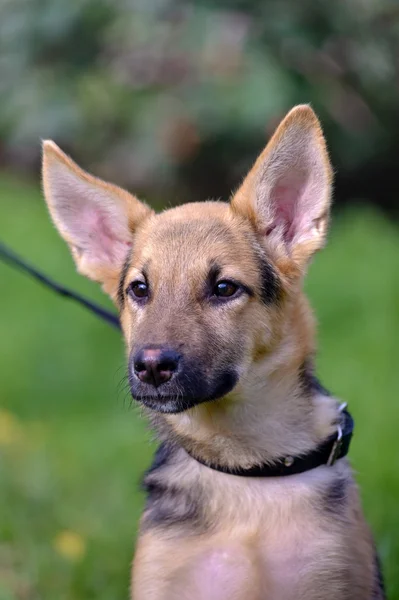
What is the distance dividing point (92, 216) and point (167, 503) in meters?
1.30

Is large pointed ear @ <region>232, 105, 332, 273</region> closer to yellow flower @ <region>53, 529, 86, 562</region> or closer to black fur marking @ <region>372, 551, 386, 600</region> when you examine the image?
black fur marking @ <region>372, 551, 386, 600</region>

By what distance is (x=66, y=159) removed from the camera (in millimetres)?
4465

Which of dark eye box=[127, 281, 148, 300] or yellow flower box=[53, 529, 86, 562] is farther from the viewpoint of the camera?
yellow flower box=[53, 529, 86, 562]

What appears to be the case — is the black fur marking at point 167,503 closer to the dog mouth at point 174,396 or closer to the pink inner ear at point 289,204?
the dog mouth at point 174,396

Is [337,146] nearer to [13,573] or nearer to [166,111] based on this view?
[166,111]

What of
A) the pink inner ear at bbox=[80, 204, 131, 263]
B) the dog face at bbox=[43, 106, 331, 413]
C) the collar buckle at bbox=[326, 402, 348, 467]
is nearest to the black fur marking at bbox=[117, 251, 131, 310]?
the dog face at bbox=[43, 106, 331, 413]

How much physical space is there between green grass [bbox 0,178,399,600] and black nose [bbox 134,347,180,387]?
0.82 metres

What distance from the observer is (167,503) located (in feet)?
13.6

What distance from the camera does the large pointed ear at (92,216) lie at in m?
4.54

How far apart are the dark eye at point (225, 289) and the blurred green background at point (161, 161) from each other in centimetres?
217

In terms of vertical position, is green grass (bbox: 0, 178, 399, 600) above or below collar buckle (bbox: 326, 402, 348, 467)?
below

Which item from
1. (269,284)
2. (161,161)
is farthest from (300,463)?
(161,161)

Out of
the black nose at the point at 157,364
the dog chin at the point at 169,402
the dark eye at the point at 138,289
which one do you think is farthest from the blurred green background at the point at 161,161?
the black nose at the point at 157,364

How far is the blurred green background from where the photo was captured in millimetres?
6781
